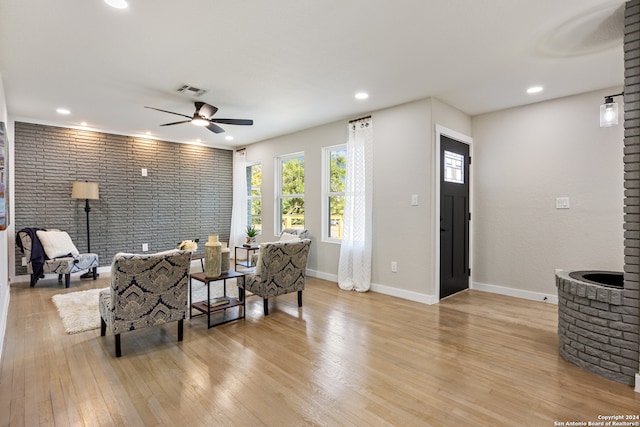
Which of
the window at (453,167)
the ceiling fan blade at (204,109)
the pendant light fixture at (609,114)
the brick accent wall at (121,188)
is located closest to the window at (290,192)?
the brick accent wall at (121,188)

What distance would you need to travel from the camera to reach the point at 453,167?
4.51m

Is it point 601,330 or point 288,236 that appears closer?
point 601,330

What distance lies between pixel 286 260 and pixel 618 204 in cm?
378

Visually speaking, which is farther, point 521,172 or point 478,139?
point 478,139

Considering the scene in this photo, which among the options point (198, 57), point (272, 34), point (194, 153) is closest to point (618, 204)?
point (272, 34)

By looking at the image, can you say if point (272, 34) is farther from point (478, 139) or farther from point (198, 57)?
point (478, 139)

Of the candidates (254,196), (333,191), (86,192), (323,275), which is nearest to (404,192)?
(333,191)

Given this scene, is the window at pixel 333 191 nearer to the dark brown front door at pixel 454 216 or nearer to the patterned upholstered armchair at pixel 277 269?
the dark brown front door at pixel 454 216

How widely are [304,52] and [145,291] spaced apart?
8.00 feet

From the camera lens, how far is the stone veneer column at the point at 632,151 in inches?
85.2

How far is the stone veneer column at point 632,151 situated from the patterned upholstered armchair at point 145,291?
3.26 metres

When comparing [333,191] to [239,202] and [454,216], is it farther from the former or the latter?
[239,202]

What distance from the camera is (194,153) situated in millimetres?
7043

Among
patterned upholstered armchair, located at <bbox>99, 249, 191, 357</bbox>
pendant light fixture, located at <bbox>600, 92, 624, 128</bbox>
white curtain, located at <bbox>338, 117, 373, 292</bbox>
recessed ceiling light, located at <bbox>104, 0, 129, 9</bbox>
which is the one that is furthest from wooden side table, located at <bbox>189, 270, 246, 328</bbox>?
pendant light fixture, located at <bbox>600, 92, 624, 128</bbox>
